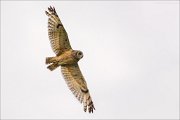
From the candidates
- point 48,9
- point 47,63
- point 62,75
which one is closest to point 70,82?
point 62,75

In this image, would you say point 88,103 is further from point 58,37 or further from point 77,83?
point 58,37

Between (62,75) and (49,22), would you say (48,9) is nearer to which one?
(49,22)

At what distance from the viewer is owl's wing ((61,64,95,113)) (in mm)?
26606

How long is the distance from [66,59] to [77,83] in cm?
194

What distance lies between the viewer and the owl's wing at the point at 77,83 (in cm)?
2661

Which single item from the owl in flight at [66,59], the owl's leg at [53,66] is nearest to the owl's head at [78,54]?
the owl in flight at [66,59]

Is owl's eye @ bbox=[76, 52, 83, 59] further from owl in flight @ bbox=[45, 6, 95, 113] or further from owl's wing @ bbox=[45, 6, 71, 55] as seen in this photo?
owl's wing @ bbox=[45, 6, 71, 55]

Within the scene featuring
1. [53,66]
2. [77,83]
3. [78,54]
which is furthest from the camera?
→ [77,83]

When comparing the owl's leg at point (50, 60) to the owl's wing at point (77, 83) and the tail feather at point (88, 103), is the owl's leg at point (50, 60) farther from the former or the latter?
the tail feather at point (88, 103)

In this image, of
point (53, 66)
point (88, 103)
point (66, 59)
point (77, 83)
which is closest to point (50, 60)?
point (53, 66)

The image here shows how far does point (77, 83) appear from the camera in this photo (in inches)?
1072

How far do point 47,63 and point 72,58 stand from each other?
153 cm

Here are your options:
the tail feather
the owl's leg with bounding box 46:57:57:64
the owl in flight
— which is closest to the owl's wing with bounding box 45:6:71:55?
the owl in flight

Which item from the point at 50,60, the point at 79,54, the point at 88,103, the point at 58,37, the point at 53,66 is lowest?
the point at 88,103
